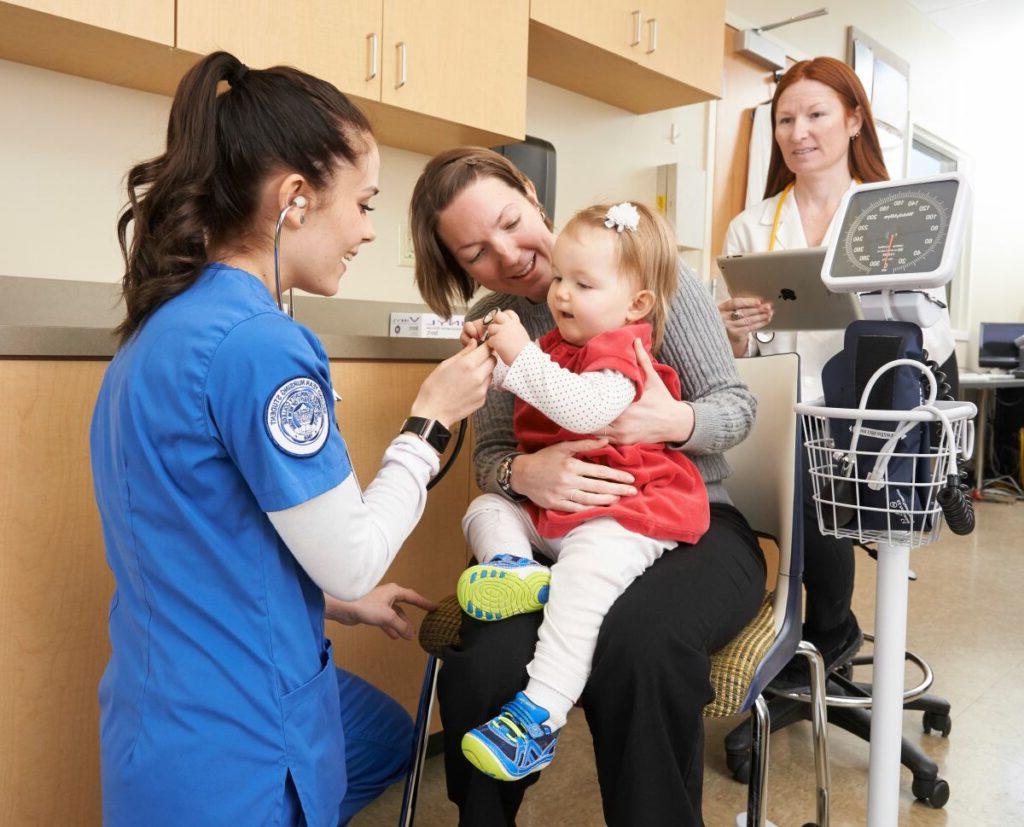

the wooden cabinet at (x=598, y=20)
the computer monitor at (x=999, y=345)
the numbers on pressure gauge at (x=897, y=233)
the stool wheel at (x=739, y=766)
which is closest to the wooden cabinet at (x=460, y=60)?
the wooden cabinet at (x=598, y=20)

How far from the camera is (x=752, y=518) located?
1.43 meters

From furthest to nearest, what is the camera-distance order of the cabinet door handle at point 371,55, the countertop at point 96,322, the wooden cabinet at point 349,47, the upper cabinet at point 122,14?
the cabinet door handle at point 371,55, the wooden cabinet at point 349,47, the upper cabinet at point 122,14, the countertop at point 96,322

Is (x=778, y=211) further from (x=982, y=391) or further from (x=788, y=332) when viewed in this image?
(x=982, y=391)

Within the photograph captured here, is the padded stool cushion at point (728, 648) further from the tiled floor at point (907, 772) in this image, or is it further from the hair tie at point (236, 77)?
the hair tie at point (236, 77)

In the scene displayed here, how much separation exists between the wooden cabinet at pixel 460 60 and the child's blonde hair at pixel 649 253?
1.12m

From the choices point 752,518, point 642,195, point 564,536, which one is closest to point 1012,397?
point 642,195

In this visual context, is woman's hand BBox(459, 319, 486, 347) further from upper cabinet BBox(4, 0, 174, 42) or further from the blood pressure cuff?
upper cabinet BBox(4, 0, 174, 42)

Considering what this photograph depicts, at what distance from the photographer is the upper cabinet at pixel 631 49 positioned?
262 cm

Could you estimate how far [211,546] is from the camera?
0.79 metres

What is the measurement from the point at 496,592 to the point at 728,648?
1.02 ft

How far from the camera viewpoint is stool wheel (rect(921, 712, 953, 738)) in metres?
1.91

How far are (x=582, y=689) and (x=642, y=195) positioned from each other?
285 cm

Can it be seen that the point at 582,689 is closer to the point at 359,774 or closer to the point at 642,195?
the point at 359,774

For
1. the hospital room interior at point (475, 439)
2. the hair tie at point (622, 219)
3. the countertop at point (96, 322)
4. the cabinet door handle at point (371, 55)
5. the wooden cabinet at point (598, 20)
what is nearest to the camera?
the hospital room interior at point (475, 439)
